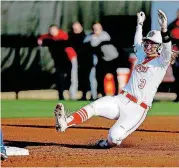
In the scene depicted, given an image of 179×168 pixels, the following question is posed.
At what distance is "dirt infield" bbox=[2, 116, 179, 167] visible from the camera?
24.8 feet

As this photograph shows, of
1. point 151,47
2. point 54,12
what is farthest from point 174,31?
point 151,47

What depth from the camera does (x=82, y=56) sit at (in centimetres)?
1723

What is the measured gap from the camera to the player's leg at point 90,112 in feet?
26.1

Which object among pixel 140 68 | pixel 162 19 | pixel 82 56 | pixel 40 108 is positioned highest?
pixel 162 19

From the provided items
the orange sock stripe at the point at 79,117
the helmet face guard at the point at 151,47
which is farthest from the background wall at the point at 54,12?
the orange sock stripe at the point at 79,117

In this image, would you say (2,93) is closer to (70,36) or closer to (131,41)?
(70,36)

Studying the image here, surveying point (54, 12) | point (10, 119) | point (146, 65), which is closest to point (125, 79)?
point (54, 12)

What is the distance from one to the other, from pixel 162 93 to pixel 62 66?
248 cm

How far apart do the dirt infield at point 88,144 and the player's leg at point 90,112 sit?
1.22 ft

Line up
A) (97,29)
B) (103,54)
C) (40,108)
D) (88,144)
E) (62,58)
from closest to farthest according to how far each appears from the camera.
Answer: (88,144), (40,108), (97,29), (103,54), (62,58)

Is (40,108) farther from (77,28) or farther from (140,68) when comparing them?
(140,68)

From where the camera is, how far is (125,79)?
17031mm

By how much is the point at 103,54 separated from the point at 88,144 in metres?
7.51

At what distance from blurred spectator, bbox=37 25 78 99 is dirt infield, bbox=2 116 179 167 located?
3.60m
